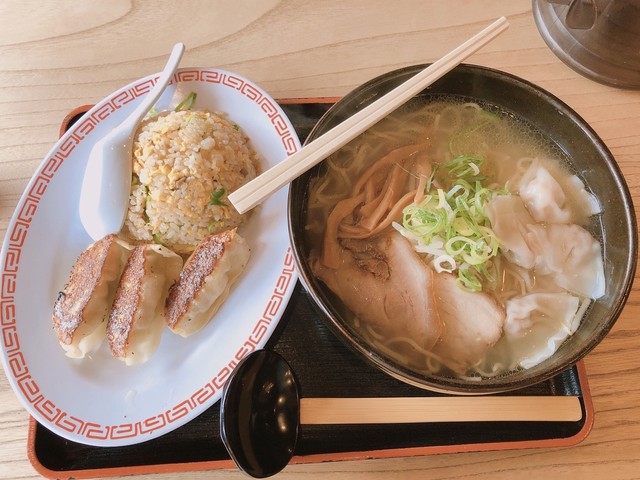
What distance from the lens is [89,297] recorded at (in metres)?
1.36

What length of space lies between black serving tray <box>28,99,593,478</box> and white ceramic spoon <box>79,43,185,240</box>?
1.97 feet

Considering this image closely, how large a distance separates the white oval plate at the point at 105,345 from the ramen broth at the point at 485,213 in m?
0.21

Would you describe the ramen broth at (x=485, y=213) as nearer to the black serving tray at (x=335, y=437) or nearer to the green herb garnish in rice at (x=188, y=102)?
the black serving tray at (x=335, y=437)

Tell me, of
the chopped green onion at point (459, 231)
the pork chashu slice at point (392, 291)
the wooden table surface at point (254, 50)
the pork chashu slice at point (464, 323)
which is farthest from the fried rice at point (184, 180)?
the pork chashu slice at point (464, 323)

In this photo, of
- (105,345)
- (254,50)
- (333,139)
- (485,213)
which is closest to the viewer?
(333,139)

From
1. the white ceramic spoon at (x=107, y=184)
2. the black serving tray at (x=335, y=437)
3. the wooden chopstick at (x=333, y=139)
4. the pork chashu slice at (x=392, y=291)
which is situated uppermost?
the wooden chopstick at (x=333, y=139)

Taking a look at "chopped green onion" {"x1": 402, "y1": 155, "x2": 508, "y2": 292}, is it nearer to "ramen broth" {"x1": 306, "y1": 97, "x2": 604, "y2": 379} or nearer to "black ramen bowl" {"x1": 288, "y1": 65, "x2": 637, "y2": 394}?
"ramen broth" {"x1": 306, "y1": 97, "x2": 604, "y2": 379}

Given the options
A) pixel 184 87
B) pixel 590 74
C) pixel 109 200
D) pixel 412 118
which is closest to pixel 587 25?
pixel 590 74

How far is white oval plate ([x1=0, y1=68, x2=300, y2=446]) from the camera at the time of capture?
1308 mm

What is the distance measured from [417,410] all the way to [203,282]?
67 cm

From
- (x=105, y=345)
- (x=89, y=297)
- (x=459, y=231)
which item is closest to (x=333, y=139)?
(x=459, y=231)

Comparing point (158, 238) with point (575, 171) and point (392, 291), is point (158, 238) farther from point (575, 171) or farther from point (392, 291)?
point (575, 171)

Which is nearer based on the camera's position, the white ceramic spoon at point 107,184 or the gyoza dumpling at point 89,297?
the gyoza dumpling at point 89,297

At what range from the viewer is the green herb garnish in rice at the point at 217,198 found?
59.4 inches
